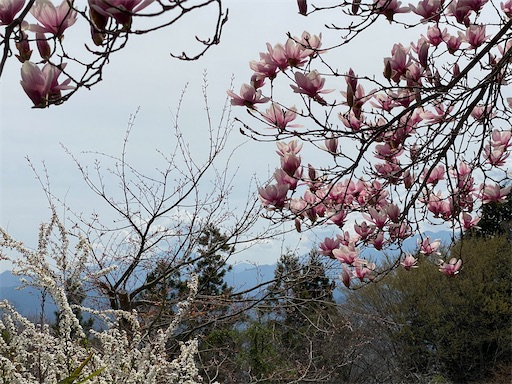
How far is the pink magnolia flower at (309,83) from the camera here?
1659 mm

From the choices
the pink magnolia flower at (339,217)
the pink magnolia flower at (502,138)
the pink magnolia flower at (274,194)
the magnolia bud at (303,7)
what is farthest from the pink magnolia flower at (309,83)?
the pink magnolia flower at (502,138)

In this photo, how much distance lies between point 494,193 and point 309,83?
901mm

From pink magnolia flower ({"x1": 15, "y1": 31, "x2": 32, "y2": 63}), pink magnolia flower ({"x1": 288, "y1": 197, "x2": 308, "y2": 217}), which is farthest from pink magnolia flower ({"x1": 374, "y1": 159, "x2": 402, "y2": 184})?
pink magnolia flower ({"x1": 15, "y1": 31, "x2": 32, "y2": 63})

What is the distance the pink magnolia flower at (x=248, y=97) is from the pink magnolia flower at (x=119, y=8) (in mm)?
862

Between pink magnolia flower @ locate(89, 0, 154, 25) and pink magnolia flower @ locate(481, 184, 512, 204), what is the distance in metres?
1.68

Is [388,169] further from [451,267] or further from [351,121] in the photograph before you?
[451,267]

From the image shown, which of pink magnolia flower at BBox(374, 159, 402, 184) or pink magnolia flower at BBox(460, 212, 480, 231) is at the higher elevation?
pink magnolia flower at BBox(374, 159, 402, 184)

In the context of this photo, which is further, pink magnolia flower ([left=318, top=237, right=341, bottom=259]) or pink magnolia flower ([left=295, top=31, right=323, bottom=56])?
pink magnolia flower ([left=318, top=237, right=341, bottom=259])

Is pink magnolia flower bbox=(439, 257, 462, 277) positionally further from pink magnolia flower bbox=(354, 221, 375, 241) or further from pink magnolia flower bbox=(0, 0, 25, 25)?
pink magnolia flower bbox=(0, 0, 25, 25)

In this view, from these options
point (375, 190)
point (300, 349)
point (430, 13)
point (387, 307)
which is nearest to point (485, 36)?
point (430, 13)

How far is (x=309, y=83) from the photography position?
5.47 ft

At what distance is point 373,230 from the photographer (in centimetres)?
209

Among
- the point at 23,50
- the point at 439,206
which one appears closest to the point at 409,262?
the point at 439,206

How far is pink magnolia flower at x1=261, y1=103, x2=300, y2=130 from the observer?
1.75 metres
